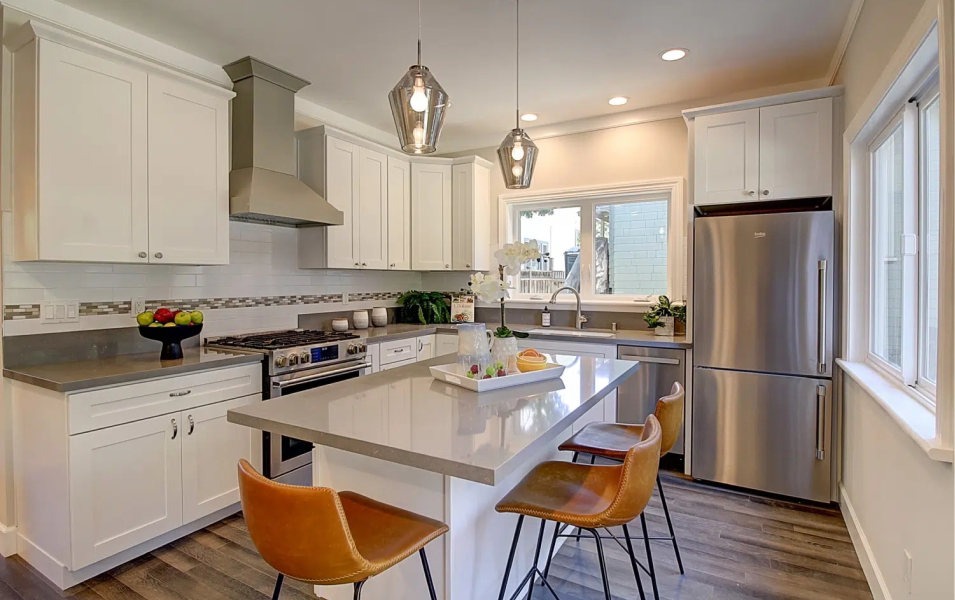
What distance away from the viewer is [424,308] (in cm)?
474

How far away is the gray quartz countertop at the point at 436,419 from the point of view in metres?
1.23

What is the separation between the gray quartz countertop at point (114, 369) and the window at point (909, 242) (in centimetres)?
305

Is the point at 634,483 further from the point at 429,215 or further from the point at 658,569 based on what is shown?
the point at 429,215

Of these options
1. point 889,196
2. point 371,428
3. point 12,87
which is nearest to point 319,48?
point 12,87

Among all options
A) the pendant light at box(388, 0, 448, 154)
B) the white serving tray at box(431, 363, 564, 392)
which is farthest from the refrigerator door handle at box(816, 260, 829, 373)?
the pendant light at box(388, 0, 448, 154)

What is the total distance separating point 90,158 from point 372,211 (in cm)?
199

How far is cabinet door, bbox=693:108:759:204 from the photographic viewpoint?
320 cm

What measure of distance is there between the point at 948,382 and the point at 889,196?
1.59m

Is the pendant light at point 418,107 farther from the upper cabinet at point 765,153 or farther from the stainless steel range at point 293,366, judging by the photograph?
the upper cabinet at point 765,153

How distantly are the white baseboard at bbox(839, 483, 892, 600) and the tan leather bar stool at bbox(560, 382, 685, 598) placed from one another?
737mm

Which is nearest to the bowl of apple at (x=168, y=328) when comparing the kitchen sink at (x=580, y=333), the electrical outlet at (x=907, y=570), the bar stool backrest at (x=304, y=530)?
the bar stool backrest at (x=304, y=530)

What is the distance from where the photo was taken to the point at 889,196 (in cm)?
250

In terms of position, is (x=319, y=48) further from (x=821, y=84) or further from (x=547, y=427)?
(x=821, y=84)

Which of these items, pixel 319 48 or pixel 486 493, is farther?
pixel 319 48
